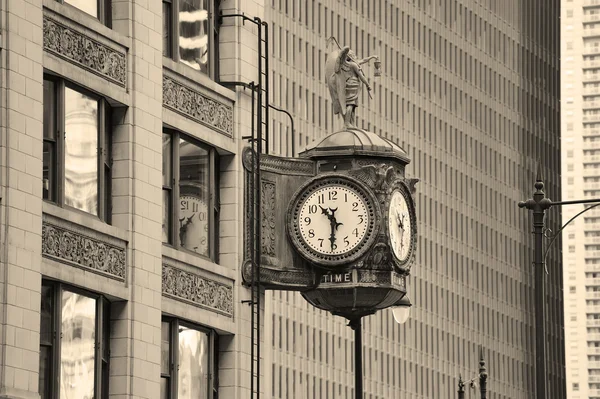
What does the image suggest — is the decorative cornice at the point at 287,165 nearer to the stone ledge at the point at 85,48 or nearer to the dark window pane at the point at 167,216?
the dark window pane at the point at 167,216

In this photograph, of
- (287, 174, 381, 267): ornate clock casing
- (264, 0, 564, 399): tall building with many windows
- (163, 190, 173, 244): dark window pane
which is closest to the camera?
(287, 174, 381, 267): ornate clock casing

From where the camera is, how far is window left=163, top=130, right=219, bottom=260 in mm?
31484

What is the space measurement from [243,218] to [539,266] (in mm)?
4754

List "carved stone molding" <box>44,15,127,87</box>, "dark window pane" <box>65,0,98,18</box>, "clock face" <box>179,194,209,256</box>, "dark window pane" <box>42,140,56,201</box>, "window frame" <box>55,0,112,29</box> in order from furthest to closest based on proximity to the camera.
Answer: "clock face" <box>179,194,209,256</box> → "window frame" <box>55,0,112,29</box> → "dark window pane" <box>65,0,98,18</box> → "carved stone molding" <box>44,15,127,87</box> → "dark window pane" <box>42,140,56,201</box>

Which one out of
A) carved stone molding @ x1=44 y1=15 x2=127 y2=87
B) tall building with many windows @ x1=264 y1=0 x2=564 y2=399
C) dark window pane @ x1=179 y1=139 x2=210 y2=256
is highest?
tall building with many windows @ x1=264 y1=0 x2=564 y2=399

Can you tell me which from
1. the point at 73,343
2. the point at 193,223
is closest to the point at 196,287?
the point at 193,223

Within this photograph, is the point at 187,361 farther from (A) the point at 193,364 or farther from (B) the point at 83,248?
(B) the point at 83,248

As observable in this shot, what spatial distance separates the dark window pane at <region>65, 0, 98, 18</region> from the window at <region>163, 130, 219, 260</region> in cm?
262

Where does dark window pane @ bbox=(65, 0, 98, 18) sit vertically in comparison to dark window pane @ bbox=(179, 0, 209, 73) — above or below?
below

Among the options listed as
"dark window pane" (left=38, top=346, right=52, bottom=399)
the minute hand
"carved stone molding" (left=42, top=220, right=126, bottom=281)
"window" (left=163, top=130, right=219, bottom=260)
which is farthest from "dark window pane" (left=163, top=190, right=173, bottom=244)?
"dark window pane" (left=38, top=346, right=52, bottom=399)

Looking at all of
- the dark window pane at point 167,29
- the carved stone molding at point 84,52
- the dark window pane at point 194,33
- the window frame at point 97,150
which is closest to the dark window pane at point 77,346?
the window frame at point 97,150

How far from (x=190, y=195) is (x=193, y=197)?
3.2 inches

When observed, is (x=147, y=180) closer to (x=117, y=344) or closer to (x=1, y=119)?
(x=117, y=344)

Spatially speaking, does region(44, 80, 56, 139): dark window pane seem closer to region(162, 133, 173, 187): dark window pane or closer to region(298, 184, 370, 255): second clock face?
region(162, 133, 173, 187): dark window pane
